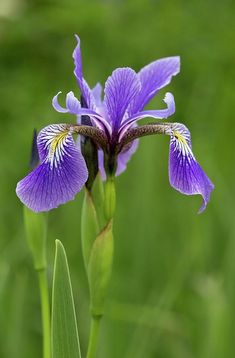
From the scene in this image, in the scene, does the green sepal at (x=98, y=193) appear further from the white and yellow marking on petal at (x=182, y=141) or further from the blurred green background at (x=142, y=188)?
the blurred green background at (x=142, y=188)

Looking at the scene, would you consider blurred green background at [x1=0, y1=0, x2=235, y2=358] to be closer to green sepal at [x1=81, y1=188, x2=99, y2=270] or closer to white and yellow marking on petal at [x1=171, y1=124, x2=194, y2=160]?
green sepal at [x1=81, y1=188, x2=99, y2=270]

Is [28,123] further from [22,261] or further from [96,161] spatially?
[96,161]

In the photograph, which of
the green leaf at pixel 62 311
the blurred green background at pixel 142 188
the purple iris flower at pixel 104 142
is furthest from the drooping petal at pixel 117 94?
the blurred green background at pixel 142 188

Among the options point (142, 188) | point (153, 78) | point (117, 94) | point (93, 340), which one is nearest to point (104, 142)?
point (117, 94)

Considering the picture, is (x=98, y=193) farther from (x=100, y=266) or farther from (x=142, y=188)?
(x=142, y=188)

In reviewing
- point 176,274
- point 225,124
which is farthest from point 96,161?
point 225,124

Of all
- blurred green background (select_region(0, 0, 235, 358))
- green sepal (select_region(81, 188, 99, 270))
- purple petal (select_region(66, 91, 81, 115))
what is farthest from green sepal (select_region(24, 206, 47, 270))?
blurred green background (select_region(0, 0, 235, 358))
